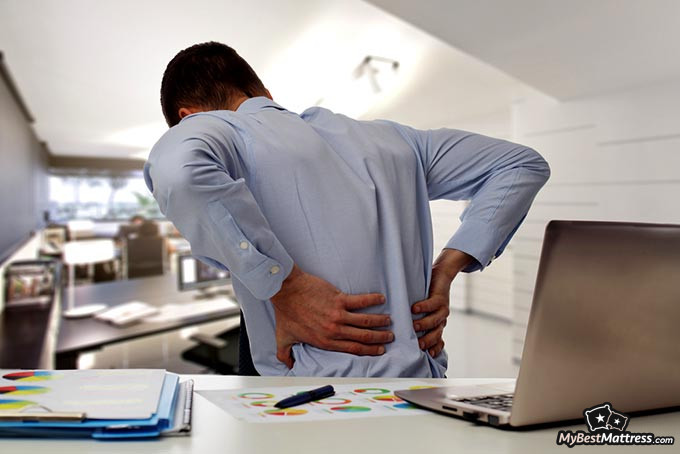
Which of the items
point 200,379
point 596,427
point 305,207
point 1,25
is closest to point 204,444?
point 200,379

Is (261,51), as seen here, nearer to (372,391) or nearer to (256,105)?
(256,105)

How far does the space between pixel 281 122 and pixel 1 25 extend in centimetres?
352

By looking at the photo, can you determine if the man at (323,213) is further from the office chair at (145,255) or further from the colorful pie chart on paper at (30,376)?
the office chair at (145,255)

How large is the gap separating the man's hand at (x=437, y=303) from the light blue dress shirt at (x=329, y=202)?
0.02 metres

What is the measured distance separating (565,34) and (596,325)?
7.68 ft

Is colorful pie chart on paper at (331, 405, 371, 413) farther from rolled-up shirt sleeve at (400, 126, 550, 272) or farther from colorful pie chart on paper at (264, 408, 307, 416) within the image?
rolled-up shirt sleeve at (400, 126, 550, 272)

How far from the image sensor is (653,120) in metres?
2.85

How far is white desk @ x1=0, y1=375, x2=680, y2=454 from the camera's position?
1.43 ft

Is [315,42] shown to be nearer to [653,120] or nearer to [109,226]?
[653,120]

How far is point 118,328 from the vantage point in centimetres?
271

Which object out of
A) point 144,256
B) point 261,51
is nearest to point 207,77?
point 261,51

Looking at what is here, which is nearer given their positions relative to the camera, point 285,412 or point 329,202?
point 285,412

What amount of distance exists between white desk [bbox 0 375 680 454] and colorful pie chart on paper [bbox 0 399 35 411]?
0.13ft

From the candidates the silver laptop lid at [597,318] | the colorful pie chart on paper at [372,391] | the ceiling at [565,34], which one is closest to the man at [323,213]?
the colorful pie chart on paper at [372,391]
